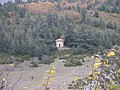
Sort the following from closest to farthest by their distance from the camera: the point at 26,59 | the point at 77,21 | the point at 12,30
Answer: the point at 26,59 → the point at 12,30 → the point at 77,21

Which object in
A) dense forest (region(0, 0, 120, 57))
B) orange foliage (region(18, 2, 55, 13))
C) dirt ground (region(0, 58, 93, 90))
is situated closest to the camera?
dirt ground (region(0, 58, 93, 90))

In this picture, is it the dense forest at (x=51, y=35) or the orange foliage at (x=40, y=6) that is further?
the orange foliage at (x=40, y=6)

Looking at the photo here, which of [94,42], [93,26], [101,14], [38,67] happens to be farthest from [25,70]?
[101,14]

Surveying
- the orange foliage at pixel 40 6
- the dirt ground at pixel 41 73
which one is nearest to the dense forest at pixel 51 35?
the dirt ground at pixel 41 73

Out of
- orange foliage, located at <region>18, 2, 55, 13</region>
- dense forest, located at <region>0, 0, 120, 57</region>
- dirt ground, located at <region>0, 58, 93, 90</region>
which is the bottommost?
orange foliage, located at <region>18, 2, 55, 13</region>

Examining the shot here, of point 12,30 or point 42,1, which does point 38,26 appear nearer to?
point 12,30

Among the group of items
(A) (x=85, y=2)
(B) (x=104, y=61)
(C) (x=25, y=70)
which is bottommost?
(A) (x=85, y=2)

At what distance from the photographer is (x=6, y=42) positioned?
42.5 meters

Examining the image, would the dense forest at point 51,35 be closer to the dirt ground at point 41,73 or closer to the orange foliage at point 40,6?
the dirt ground at point 41,73

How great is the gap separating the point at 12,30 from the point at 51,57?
1003 cm

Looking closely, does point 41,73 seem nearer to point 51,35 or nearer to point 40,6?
point 51,35

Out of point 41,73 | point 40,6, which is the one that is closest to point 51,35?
point 41,73

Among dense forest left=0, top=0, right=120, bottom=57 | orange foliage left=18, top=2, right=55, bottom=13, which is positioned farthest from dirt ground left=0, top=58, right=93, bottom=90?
orange foliage left=18, top=2, right=55, bottom=13

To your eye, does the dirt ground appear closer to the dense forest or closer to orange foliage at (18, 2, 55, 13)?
the dense forest
